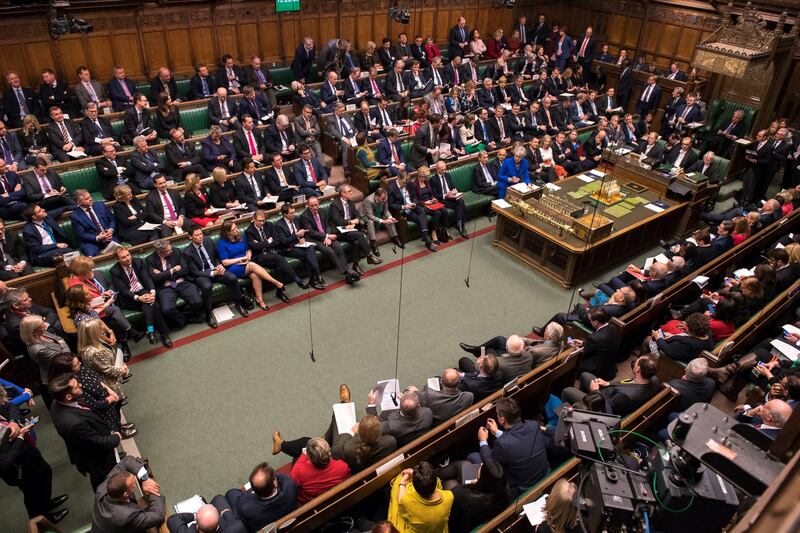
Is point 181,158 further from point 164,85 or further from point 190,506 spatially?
Answer: point 190,506

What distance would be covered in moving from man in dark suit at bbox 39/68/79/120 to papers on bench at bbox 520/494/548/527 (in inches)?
310

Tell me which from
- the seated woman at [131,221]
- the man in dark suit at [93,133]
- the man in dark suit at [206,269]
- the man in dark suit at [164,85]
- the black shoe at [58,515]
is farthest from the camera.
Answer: the man in dark suit at [164,85]

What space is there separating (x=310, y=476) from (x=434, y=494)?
78 centimetres

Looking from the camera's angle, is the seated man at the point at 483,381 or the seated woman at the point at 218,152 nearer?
the seated man at the point at 483,381

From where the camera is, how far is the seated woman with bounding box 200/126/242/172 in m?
7.17

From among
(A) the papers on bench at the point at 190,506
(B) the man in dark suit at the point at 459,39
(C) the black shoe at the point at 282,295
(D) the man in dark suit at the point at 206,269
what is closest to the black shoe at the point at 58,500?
(A) the papers on bench at the point at 190,506

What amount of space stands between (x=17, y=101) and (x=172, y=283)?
159 inches

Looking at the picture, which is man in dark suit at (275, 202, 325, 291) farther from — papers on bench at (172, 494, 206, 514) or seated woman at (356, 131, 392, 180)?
papers on bench at (172, 494, 206, 514)

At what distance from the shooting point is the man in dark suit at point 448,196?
750 centimetres

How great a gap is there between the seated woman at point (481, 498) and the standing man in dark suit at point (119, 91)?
7.29 m

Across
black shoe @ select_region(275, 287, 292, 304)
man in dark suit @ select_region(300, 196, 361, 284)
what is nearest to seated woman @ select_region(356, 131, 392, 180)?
man in dark suit @ select_region(300, 196, 361, 284)

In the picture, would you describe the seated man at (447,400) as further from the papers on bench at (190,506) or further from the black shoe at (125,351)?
the black shoe at (125,351)

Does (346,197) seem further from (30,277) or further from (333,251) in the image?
(30,277)

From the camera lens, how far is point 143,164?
21.7 feet
